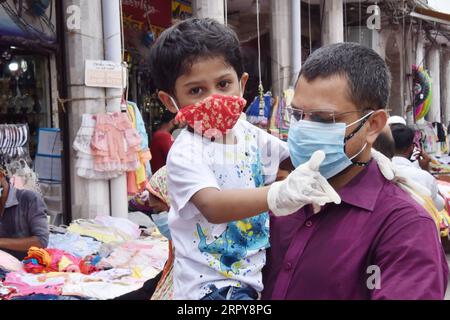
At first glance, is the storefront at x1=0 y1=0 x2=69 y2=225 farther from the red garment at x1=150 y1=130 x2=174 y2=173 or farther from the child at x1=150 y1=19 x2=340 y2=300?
the child at x1=150 y1=19 x2=340 y2=300

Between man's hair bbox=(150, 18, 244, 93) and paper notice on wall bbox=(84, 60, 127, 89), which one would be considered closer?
man's hair bbox=(150, 18, 244, 93)

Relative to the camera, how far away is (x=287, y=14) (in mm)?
9359

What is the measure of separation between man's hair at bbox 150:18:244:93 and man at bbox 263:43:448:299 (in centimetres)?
40

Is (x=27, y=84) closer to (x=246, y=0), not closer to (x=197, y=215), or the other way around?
(x=197, y=215)

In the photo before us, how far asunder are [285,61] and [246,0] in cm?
230

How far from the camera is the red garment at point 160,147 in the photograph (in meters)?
6.97

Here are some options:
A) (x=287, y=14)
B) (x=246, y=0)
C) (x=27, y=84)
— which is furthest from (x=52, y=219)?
(x=246, y=0)

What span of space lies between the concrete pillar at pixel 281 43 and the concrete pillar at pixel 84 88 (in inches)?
153

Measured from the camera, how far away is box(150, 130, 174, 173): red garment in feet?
22.9

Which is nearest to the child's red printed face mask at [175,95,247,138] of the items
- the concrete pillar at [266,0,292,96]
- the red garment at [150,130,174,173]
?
the red garment at [150,130,174,173]

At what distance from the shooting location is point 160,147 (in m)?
7.05

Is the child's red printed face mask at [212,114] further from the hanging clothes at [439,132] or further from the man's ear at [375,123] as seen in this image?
the hanging clothes at [439,132]

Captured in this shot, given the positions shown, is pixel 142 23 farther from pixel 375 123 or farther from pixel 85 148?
pixel 375 123

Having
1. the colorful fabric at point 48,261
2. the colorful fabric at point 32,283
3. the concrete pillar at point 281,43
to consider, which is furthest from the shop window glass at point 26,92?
the concrete pillar at point 281,43
